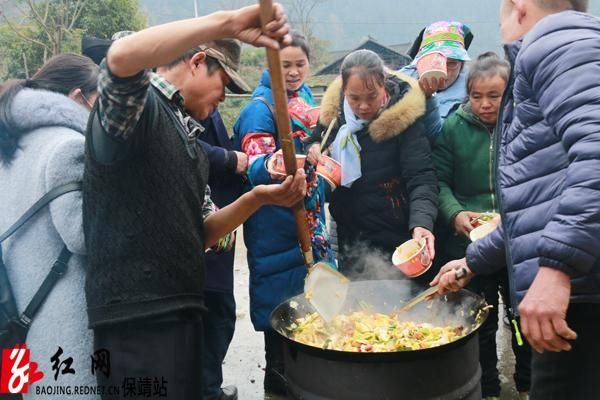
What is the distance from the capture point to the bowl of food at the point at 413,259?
9.16ft

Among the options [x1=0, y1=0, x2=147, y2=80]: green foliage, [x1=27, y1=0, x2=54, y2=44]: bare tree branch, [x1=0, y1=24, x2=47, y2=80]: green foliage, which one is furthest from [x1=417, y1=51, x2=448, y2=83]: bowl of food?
[x1=0, y1=24, x2=47, y2=80]: green foliage

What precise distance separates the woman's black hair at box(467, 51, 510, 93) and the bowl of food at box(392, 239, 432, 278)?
1165 millimetres

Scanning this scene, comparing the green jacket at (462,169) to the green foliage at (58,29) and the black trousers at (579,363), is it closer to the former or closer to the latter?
the black trousers at (579,363)

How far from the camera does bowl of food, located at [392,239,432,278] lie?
279cm

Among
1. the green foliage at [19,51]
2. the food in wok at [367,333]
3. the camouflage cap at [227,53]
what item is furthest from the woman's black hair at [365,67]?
the green foliage at [19,51]

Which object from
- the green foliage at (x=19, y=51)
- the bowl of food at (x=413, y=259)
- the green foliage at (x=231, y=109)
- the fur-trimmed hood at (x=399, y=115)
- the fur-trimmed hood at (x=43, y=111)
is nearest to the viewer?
the fur-trimmed hood at (x=43, y=111)

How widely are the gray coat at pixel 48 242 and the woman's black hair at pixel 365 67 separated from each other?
1.79 metres

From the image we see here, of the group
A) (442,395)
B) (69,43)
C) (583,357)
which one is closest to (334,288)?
(442,395)

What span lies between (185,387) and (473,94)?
2.50 metres

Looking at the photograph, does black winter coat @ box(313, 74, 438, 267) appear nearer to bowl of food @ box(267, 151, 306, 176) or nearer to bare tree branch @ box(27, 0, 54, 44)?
bowl of food @ box(267, 151, 306, 176)

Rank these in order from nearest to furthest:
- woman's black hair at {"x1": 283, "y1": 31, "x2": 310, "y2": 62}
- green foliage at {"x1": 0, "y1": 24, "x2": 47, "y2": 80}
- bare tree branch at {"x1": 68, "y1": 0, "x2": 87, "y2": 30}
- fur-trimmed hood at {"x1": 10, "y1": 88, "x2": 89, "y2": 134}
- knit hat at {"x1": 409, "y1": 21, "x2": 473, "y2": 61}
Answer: fur-trimmed hood at {"x1": 10, "y1": 88, "x2": 89, "y2": 134}, knit hat at {"x1": 409, "y1": 21, "x2": 473, "y2": 61}, woman's black hair at {"x1": 283, "y1": 31, "x2": 310, "y2": 62}, bare tree branch at {"x1": 68, "y1": 0, "x2": 87, "y2": 30}, green foliage at {"x1": 0, "y1": 24, "x2": 47, "y2": 80}

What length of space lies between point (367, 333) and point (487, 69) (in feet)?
5.99

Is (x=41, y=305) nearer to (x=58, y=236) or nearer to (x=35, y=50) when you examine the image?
(x=58, y=236)

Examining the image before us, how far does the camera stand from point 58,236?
2.02 m
